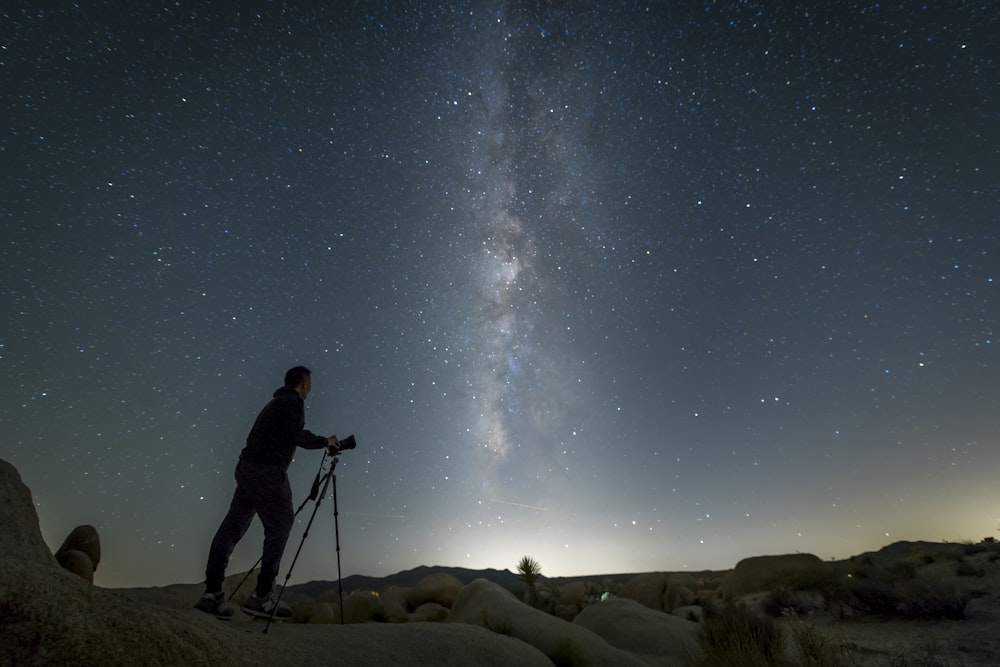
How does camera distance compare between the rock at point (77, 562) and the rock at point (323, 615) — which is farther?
the rock at point (323, 615)

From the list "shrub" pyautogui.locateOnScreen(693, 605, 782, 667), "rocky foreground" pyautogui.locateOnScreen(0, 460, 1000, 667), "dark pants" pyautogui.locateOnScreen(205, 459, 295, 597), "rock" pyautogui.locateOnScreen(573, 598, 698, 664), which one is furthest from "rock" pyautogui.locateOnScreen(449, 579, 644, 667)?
"dark pants" pyautogui.locateOnScreen(205, 459, 295, 597)

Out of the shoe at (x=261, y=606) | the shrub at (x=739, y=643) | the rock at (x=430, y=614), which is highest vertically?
the shoe at (x=261, y=606)

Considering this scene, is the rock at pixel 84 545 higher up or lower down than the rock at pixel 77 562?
higher up

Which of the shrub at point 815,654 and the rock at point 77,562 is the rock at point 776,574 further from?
the rock at point 77,562

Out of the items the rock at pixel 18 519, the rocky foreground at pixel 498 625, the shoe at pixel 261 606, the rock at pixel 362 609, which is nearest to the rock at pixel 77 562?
the rocky foreground at pixel 498 625

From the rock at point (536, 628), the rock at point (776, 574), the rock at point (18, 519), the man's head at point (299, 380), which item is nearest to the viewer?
the man's head at point (299, 380)

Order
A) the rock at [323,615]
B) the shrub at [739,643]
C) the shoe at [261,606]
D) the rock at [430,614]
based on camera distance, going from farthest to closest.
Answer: the rock at [430,614] → the rock at [323,615] → the shrub at [739,643] → the shoe at [261,606]

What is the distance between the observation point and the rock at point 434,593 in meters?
15.0

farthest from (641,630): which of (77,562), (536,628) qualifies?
(77,562)

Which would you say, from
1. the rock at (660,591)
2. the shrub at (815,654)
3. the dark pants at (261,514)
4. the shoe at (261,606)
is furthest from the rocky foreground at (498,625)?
the dark pants at (261,514)

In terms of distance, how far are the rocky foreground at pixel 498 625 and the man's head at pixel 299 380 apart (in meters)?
2.34

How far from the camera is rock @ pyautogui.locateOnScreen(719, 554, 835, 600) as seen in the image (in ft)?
47.9

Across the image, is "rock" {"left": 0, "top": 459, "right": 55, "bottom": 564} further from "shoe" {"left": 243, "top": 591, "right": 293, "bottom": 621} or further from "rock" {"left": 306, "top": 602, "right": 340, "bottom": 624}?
"rock" {"left": 306, "top": 602, "right": 340, "bottom": 624}

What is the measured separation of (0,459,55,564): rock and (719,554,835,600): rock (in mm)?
15775
